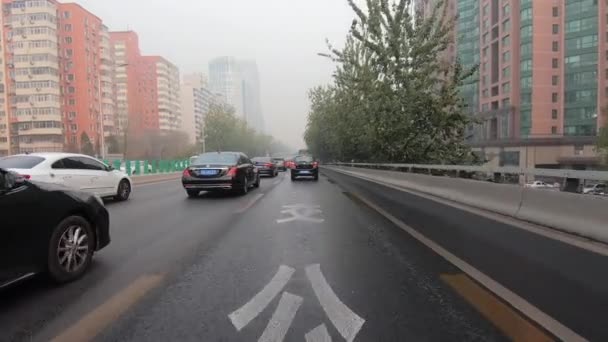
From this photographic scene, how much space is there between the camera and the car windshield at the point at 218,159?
44.8 ft

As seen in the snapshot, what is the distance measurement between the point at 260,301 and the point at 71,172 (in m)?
8.93

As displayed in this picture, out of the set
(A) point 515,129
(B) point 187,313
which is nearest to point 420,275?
(B) point 187,313

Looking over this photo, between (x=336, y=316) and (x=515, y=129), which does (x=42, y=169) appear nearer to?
(x=336, y=316)

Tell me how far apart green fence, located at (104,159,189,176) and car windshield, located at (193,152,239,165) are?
42.3 feet

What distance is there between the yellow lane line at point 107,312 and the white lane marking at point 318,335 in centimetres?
160

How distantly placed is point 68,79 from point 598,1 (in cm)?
9452

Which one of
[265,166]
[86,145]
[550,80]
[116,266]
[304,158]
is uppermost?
Answer: [550,80]

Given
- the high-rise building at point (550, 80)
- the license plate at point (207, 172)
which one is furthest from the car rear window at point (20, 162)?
the high-rise building at point (550, 80)

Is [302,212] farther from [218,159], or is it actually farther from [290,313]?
[290,313]

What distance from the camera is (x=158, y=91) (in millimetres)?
132375

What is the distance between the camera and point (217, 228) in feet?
24.7

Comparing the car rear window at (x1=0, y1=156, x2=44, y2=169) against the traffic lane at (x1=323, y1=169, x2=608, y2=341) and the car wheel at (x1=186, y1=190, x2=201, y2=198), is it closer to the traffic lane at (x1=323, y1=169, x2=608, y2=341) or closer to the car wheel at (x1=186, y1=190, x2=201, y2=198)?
the car wheel at (x1=186, y1=190, x2=201, y2=198)

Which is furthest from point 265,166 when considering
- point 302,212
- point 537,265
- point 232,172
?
point 537,265

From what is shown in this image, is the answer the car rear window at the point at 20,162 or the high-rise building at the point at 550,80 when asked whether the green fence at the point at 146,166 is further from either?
the high-rise building at the point at 550,80
